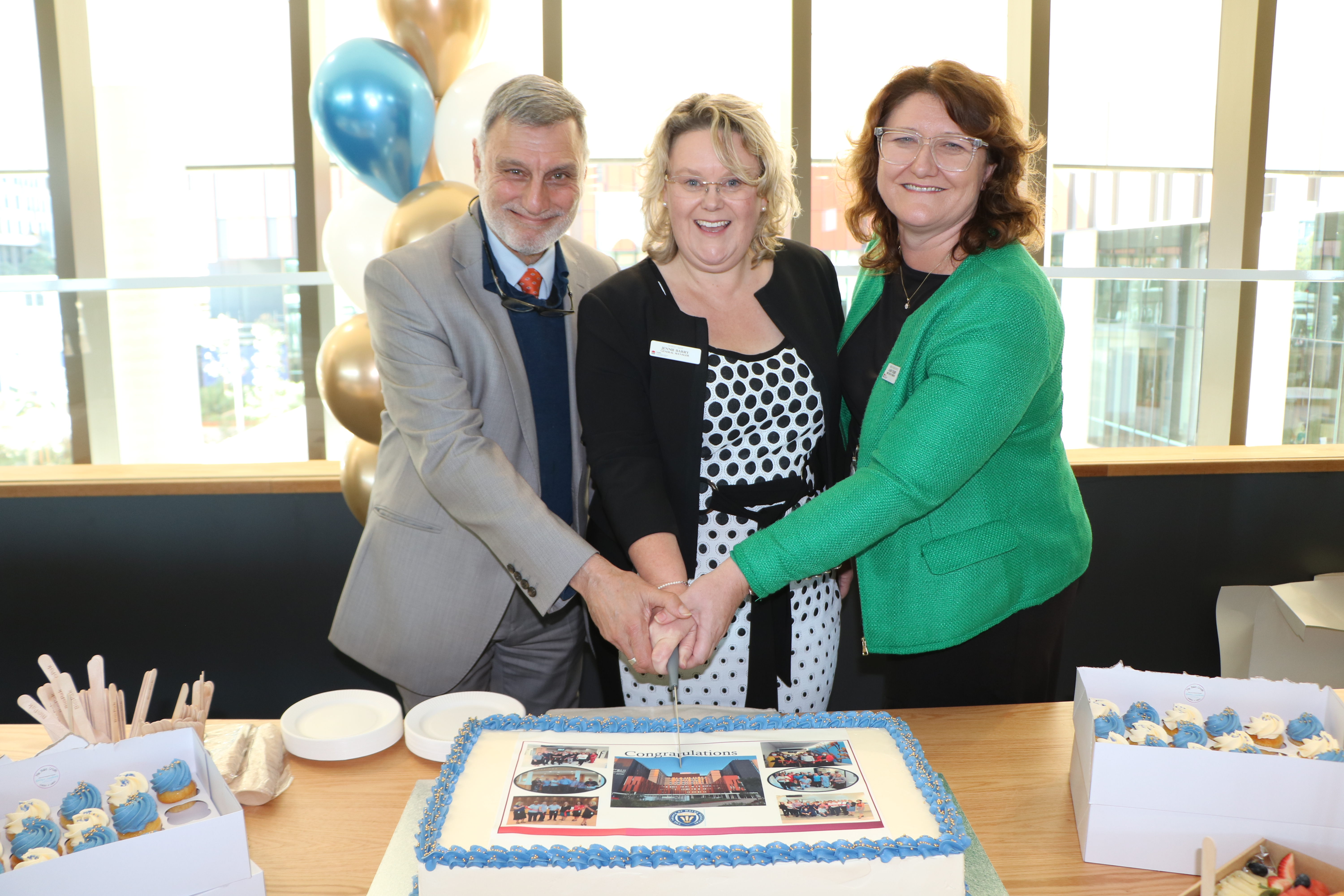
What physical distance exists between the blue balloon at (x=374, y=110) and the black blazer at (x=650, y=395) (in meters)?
1.21

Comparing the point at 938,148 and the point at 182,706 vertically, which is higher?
the point at 938,148

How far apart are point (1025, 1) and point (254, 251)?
3.55 m

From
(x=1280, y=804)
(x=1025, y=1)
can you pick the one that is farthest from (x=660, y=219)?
(x=1025, y=1)

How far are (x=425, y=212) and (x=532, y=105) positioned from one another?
740 millimetres

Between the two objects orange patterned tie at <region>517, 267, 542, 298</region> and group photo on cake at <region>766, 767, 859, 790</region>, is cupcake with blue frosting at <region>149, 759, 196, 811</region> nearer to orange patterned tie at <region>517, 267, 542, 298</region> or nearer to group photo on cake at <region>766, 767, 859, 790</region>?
group photo on cake at <region>766, 767, 859, 790</region>

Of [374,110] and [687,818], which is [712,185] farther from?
[374,110]

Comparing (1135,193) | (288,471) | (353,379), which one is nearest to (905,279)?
(353,379)

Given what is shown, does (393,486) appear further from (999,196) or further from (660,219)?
(999,196)

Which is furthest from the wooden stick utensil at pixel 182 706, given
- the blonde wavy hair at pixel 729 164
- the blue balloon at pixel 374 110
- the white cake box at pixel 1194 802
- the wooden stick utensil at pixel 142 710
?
the blue balloon at pixel 374 110

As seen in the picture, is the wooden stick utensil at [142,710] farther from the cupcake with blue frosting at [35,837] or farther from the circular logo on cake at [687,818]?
the circular logo on cake at [687,818]

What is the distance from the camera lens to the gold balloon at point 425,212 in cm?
229

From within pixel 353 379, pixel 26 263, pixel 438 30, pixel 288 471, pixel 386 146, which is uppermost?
pixel 438 30

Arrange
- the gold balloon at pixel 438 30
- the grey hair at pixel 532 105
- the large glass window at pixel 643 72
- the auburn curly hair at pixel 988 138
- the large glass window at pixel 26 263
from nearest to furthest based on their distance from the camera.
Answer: the auburn curly hair at pixel 988 138, the grey hair at pixel 532 105, the gold balloon at pixel 438 30, the large glass window at pixel 26 263, the large glass window at pixel 643 72

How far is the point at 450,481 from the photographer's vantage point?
62.9 inches
